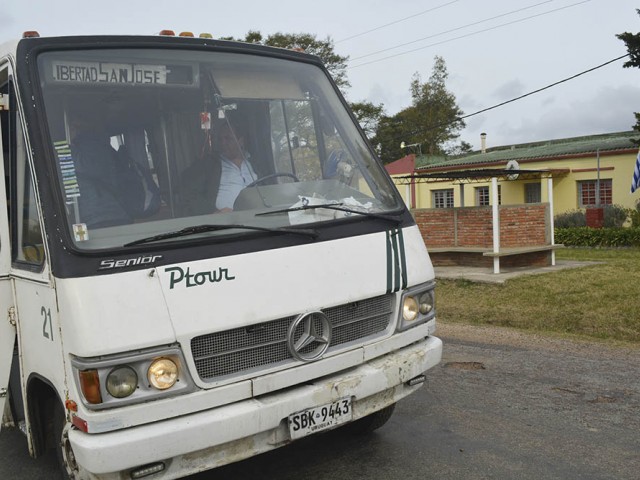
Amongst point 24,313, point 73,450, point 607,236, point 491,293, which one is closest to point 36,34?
point 24,313

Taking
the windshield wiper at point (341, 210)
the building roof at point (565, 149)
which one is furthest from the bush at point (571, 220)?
the windshield wiper at point (341, 210)

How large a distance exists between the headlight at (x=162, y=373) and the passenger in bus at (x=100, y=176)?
0.74 m

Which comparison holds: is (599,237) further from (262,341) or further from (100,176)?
(100,176)

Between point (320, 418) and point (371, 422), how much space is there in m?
1.15

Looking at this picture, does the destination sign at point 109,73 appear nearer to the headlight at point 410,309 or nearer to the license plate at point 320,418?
the headlight at point 410,309

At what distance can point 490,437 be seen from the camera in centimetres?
455

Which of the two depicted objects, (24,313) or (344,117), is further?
(344,117)

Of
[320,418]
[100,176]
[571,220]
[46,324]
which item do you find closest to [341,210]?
[320,418]

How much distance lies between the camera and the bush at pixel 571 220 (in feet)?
79.8

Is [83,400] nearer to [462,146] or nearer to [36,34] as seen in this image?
[36,34]

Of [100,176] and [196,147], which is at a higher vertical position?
→ [196,147]

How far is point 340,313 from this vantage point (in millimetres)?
3688

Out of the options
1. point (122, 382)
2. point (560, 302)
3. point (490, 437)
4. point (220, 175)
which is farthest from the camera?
point (560, 302)

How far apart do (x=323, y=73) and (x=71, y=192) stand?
6.59 ft
